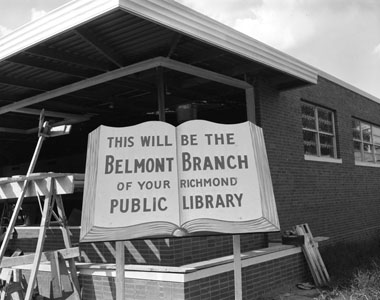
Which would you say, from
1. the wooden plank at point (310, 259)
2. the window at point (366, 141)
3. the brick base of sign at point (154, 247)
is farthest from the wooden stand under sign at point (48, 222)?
the window at point (366, 141)

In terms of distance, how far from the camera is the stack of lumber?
7.54 m

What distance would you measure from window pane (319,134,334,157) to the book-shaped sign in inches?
290

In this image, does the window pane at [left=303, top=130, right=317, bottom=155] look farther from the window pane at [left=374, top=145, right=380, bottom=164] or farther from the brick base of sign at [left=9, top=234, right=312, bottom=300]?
the window pane at [left=374, top=145, right=380, bottom=164]

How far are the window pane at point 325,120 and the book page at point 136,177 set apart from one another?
7844 mm

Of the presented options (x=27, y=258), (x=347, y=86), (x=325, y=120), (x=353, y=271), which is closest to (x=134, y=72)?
(x=27, y=258)

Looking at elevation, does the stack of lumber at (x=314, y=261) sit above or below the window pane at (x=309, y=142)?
below

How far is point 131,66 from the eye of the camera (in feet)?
22.7

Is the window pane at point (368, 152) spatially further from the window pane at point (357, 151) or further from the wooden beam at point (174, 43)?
the wooden beam at point (174, 43)

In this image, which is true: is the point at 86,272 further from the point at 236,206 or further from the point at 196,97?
the point at 196,97

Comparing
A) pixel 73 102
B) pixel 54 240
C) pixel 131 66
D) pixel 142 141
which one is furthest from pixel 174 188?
pixel 73 102

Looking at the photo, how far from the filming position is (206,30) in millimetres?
5656

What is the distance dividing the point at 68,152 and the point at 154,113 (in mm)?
3426

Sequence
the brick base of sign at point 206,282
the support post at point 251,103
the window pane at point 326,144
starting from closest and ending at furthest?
the brick base of sign at point 206,282, the support post at point 251,103, the window pane at point 326,144

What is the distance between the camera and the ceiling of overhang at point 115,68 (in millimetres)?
5867
